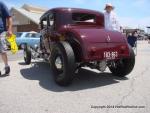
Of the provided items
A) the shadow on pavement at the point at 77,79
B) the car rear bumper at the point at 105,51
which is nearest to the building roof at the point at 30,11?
the shadow on pavement at the point at 77,79

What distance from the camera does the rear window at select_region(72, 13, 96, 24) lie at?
23.5 ft

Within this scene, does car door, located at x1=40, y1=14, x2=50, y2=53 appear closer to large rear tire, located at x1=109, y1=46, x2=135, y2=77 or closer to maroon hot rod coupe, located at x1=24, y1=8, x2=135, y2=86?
maroon hot rod coupe, located at x1=24, y1=8, x2=135, y2=86

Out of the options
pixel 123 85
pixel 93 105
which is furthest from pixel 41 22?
pixel 93 105

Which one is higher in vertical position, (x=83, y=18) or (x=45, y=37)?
(x=83, y=18)

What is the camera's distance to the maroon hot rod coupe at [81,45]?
5867 millimetres

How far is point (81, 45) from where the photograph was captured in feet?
19.4

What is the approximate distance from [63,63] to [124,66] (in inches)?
68.4

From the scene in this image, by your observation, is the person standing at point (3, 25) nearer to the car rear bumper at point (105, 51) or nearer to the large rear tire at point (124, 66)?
the car rear bumper at point (105, 51)

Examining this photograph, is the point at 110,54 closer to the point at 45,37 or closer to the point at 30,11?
the point at 45,37

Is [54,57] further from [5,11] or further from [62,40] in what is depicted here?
[5,11]

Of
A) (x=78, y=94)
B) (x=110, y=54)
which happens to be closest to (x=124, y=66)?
(x=110, y=54)

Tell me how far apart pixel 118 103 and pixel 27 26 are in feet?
114

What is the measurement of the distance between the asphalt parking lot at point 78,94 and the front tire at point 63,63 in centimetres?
18

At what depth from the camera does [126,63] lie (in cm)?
683
